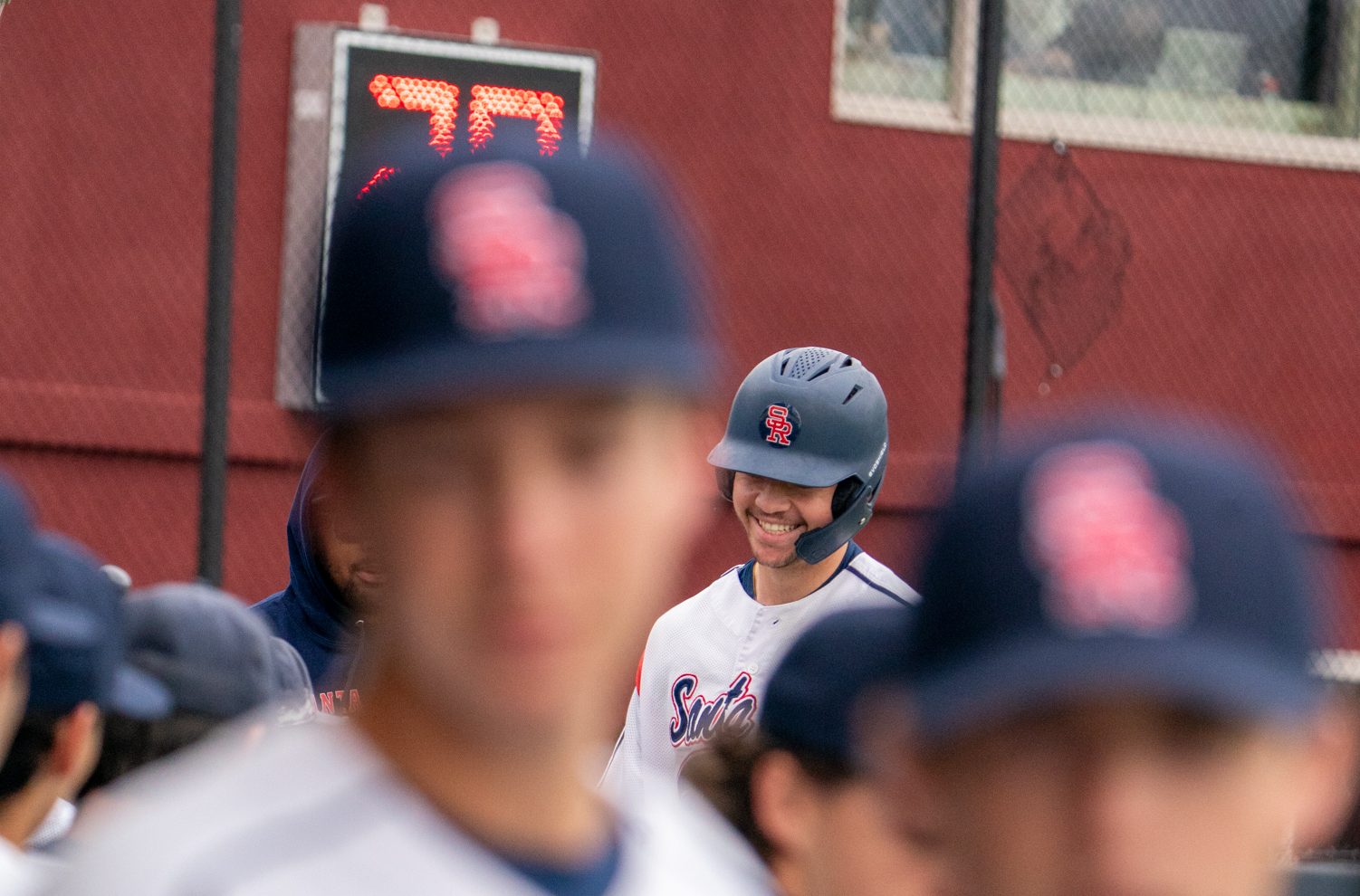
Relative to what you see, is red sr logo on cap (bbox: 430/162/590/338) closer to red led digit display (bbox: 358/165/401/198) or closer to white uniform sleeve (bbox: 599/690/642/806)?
red led digit display (bbox: 358/165/401/198)

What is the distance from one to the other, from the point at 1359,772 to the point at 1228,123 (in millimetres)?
5088

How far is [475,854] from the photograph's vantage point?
110cm

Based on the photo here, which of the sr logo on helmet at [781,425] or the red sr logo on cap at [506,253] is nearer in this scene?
the red sr logo on cap at [506,253]

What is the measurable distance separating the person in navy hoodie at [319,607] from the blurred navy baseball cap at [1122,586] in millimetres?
2377

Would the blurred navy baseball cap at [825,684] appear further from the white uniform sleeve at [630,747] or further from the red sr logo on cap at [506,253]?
the white uniform sleeve at [630,747]

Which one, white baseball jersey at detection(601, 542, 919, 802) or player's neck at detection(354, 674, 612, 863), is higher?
player's neck at detection(354, 674, 612, 863)

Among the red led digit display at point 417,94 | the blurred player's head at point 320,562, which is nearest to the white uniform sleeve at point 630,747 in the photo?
the blurred player's head at point 320,562

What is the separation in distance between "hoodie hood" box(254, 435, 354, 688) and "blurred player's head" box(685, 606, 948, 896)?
4.18 ft

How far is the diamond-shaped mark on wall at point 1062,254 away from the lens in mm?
9922

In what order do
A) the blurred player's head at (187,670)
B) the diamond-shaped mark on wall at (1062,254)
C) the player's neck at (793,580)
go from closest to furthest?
the blurred player's head at (187,670)
the player's neck at (793,580)
the diamond-shaped mark on wall at (1062,254)

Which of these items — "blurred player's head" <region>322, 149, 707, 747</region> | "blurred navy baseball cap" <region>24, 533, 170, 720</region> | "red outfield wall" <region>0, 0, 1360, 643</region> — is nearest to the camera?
"blurred player's head" <region>322, 149, 707, 747</region>

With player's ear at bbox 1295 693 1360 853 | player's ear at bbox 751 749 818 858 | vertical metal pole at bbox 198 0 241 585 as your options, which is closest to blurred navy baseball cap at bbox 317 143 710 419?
player's ear at bbox 1295 693 1360 853

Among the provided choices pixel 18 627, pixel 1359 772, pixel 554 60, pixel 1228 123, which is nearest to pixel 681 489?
pixel 18 627

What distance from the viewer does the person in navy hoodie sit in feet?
11.0
